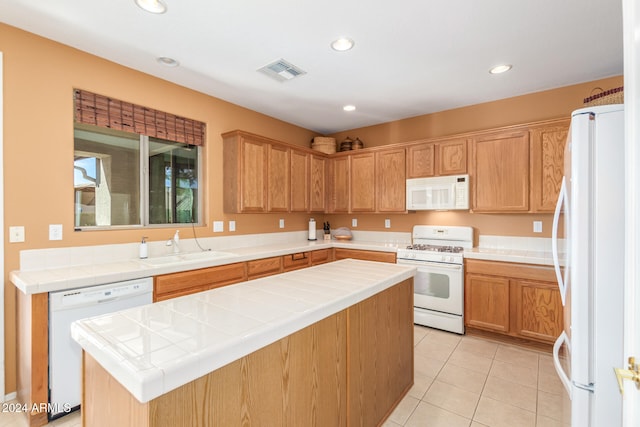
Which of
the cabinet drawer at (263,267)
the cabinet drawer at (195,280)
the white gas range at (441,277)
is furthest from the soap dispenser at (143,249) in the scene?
the white gas range at (441,277)

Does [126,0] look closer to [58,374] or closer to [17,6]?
[17,6]

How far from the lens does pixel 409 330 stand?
211 centimetres

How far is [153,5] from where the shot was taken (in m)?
1.90

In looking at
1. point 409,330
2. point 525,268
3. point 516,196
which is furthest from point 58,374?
point 516,196

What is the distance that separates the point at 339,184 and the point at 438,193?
4.84ft

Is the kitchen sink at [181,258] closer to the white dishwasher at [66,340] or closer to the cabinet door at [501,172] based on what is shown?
the white dishwasher at [66,340]

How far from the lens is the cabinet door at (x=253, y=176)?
337cm

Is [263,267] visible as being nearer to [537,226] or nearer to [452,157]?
[452,157]

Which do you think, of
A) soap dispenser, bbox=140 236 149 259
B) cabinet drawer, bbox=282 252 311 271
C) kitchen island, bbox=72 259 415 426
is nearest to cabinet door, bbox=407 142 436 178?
cabinet drawer, bbox=282 252 311 271

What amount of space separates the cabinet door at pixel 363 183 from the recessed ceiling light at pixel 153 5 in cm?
289

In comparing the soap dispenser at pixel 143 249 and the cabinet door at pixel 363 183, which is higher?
the cabinet door at pixel 363 183

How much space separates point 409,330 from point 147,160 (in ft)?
9.28

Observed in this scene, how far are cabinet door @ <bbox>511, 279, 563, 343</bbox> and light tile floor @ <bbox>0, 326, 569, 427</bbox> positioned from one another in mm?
210

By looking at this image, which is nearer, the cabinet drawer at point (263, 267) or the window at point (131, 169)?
the window at point (131, 169)
